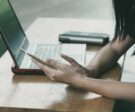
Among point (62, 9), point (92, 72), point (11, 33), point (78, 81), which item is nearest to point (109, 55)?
point (92, 72)

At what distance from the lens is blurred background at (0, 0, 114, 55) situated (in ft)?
11.4

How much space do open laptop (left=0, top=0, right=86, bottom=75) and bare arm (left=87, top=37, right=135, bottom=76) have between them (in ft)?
0.18

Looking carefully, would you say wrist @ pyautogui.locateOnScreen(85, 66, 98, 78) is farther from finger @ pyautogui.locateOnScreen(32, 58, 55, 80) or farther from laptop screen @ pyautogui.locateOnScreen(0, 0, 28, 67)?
laptop screen @ pyautogui.locateOnScreen(0, 0, 28, 67)

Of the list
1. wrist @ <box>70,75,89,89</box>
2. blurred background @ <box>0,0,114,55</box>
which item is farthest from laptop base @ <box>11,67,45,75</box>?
blurred background @ <box>0,0,114,55</box>

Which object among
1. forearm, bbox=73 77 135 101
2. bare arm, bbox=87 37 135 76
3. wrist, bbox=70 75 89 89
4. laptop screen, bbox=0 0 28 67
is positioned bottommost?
bare arm, bbox=87 37 135 76

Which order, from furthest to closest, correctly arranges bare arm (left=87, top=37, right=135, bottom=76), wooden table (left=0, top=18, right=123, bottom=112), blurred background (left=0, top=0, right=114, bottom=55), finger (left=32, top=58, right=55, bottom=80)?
1. blurred background (left=0, top=0, right=114, bottom=55)
2. bare arm (left=87, top=37, right=135, bottom=76)
3. finger (left=32, top=58, right=55, bottom=80)
4. wooden table (left=0, top=18, right=123, bottom=112)

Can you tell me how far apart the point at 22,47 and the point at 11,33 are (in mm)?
88

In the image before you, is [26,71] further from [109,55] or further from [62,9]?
[62,9]

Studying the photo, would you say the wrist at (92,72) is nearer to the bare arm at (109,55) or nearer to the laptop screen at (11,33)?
the bare arm at (109,55)

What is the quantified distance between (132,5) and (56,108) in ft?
1.62

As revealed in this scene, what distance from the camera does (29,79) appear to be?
48.0 inches

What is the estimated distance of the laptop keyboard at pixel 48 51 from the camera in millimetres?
1337

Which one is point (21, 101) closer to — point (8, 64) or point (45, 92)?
point (45, 92)

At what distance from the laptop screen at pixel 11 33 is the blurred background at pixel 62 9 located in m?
1.89
